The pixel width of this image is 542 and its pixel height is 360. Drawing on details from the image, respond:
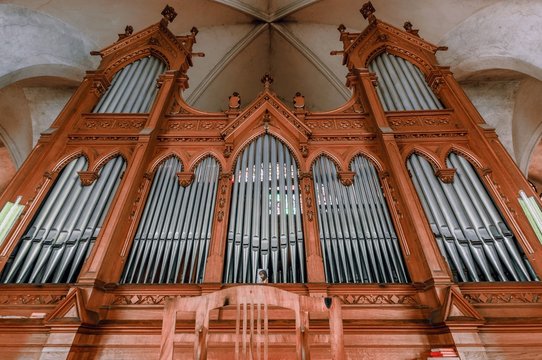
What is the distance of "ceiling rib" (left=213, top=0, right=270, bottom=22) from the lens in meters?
8.51

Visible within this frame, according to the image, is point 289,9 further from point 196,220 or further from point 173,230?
point 173,230

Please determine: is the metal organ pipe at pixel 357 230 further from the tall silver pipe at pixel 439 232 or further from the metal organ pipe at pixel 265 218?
the tall silver pipe at pixel 439 232

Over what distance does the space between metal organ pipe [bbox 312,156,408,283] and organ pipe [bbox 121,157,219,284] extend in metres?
1.47

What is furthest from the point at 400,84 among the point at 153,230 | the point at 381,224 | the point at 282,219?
the point at 153,230

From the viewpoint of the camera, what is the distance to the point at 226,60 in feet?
30.6

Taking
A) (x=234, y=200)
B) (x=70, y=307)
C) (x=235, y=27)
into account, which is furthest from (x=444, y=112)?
(x=235, y=27)

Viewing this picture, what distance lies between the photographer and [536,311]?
10.2 feet

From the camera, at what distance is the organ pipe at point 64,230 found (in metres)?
3.47

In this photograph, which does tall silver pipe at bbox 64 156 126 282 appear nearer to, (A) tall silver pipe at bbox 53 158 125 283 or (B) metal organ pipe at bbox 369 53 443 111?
(A) tall silver pipe at bbox 53 158 125 283

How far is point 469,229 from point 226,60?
7.76 m

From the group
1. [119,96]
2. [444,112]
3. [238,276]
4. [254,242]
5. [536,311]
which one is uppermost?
[119,96]

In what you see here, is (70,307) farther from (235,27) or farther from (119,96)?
(235,27)

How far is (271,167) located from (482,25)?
19.3 feet

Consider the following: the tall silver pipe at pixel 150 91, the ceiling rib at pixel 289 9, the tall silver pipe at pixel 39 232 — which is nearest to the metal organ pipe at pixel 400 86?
the ceiling rib at pixel 289 9
